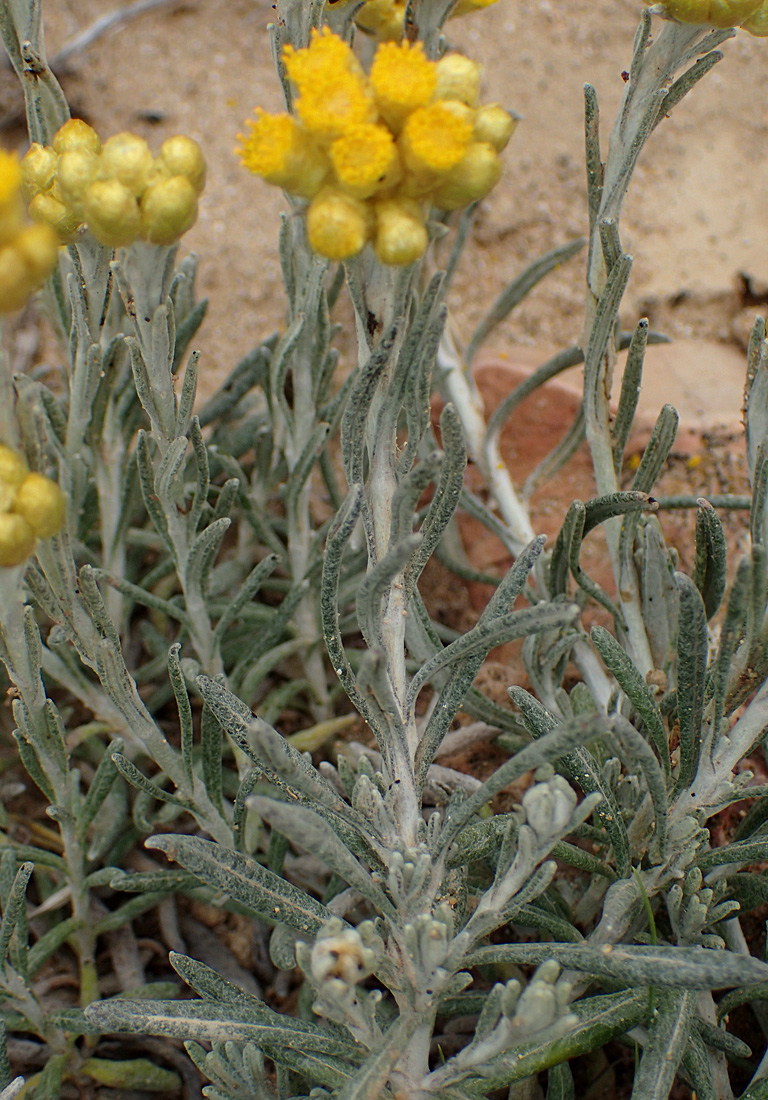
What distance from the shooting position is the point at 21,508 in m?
1.03

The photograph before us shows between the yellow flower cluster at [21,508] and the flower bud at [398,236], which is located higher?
the flower bud at [398,236]

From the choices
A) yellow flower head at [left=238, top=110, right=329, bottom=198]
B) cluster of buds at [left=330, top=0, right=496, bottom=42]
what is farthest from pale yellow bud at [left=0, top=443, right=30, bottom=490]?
cluster of buds at [left=330, top=0, right=496, bottom=42]

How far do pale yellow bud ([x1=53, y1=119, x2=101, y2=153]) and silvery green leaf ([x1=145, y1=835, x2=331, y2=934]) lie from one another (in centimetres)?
99

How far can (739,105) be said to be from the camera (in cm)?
347

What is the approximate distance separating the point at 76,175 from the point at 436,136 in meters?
→ 0.52

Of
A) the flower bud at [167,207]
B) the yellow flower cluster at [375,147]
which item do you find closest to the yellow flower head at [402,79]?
the yellow flower cluster at [375,147]

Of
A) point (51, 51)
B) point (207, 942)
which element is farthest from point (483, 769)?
point (51, 51)

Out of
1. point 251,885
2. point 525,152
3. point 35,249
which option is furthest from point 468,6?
point 525,152

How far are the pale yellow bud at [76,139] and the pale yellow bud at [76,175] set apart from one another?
41 mm

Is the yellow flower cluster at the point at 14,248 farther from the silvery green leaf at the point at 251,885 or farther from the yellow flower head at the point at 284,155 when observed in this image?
the silvery green leaf at the point at 251,885

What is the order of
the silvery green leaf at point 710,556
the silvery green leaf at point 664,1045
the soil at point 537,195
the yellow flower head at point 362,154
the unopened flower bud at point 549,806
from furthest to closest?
the soil at point 537,195 → the silvery green leaf at point 710,556 → the silvery green leaf at point 664,1045 → the unopened flower bud at point 549,806 → the yellow flower head at point 362,154

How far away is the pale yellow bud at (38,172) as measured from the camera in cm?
135

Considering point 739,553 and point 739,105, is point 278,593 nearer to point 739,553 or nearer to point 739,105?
point 739,553

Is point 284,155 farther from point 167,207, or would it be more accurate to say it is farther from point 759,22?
point 759,22
